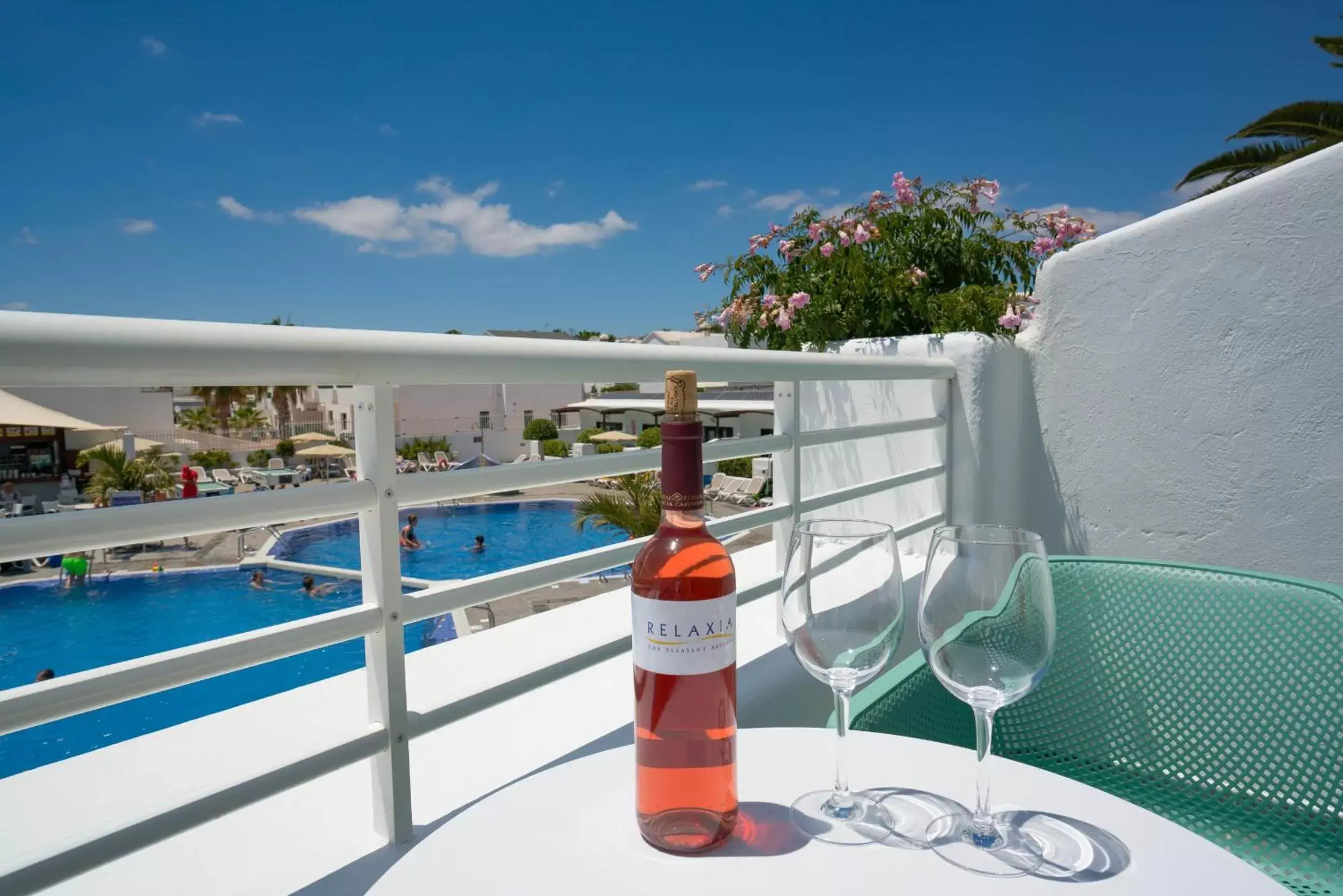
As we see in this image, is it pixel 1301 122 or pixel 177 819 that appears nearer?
pixel 177 819

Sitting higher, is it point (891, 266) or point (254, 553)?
point (891, 266)

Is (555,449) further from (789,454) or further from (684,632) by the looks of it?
(684,632)

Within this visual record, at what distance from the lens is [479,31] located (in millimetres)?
81125

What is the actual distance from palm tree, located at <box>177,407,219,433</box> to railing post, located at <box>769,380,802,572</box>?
1719 inches

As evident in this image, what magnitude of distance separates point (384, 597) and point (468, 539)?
54.8 feet

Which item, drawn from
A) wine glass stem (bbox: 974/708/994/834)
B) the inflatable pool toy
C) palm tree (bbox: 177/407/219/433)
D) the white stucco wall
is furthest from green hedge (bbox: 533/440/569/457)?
wine glass stem (bbox: 974/708/994/834)

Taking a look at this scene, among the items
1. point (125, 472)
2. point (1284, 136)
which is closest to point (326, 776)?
point (1284, 136)

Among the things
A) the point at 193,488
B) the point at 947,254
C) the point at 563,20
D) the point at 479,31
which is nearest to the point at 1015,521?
the point at 947,254

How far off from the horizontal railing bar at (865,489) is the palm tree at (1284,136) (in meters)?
8.69

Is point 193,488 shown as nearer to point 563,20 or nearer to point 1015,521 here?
point 1015,521

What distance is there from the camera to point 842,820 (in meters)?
0.66

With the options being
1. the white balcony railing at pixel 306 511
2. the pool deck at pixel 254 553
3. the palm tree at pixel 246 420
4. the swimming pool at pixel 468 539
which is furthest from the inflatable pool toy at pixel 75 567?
the palm tree at pixel 246 420

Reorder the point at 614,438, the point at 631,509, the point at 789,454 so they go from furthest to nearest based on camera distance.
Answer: the point at 614,438, the point at 631,509, the point at 789,454

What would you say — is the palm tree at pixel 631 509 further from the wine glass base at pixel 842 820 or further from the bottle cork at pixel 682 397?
the bottle cork at pixel 682 397
